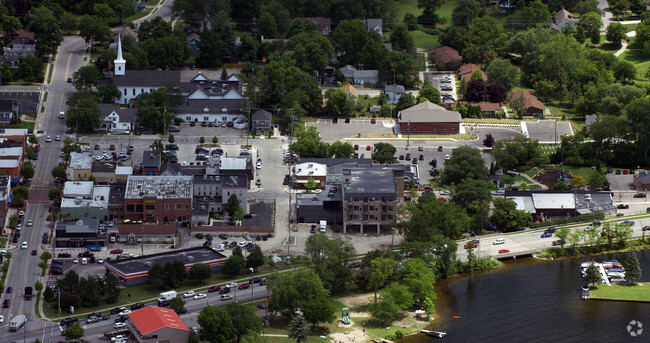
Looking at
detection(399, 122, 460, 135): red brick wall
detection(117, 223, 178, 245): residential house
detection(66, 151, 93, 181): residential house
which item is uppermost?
detection(399, 122, 460, 135): red brick wall

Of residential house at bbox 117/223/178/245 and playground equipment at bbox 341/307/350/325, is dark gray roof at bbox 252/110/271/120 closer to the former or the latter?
residential house at bbox 117/223/178/245

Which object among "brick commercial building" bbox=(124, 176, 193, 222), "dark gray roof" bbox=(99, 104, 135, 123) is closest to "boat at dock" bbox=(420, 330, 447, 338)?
"brick commercial building" bbox=(124, 176, 193, 222)

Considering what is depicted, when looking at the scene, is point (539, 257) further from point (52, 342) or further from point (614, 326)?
point (52, 342)

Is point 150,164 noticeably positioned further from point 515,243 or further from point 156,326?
point 515,243

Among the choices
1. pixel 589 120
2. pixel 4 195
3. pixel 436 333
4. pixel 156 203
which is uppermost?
pixel 589 120

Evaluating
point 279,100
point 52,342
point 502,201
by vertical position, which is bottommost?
point 52,342

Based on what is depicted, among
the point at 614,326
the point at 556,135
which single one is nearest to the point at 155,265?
the point at 614,326

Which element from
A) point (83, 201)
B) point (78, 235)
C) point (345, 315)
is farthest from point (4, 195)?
point (345, 315)
